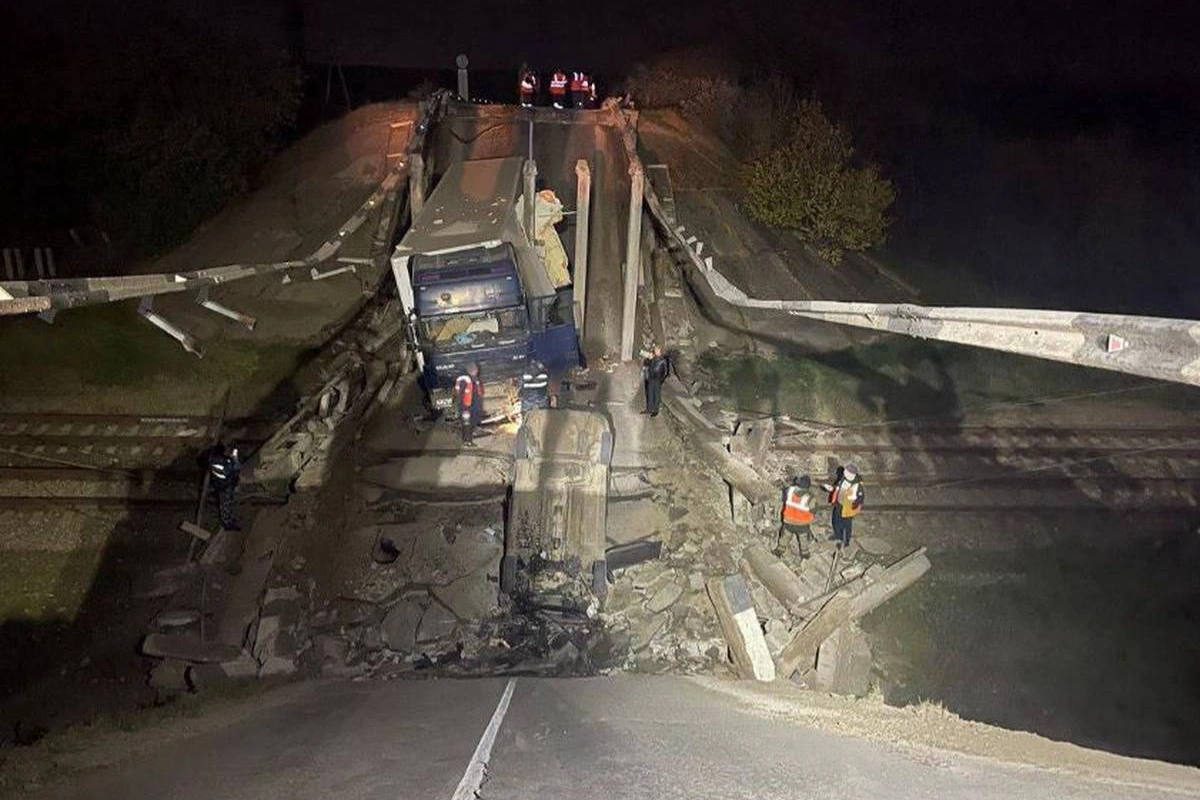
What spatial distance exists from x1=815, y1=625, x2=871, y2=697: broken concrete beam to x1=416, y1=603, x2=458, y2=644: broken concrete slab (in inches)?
166

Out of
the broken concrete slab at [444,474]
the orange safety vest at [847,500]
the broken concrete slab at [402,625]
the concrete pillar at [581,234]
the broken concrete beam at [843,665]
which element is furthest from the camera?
the concrete pillar at [581,234]

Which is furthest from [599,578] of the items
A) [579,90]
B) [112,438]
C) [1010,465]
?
[579,90]

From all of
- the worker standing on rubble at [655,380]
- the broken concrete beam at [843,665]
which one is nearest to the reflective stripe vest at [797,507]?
the broken concrete beam at [843,665]

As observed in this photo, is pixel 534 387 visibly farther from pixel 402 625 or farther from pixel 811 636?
pixel 811 636

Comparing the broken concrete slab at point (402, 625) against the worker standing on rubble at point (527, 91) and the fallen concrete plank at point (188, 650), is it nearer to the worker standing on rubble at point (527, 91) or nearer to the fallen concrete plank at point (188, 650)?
the fallen concrete plank at point (188, 650)

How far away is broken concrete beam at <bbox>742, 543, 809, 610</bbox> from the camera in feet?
29.8

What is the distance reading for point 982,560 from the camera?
37.6 feet

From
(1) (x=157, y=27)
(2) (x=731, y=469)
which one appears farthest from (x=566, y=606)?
(1) (x=157, y=27)

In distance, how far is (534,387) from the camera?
12211mm

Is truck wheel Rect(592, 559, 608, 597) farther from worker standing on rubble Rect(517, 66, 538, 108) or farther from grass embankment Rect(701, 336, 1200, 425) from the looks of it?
worker standing on rubble Rect(517, 66, 538, 108)

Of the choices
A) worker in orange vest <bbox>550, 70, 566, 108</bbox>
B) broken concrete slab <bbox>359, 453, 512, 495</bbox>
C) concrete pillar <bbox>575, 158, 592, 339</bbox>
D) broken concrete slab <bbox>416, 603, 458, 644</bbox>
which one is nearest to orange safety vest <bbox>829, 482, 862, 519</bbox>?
broken concrete slab <bbox>359, 453, 512, 495</bbox>

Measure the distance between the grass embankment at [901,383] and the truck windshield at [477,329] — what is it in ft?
15.9

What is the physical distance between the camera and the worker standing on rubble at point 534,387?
1220cm

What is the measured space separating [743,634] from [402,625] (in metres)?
4.01
